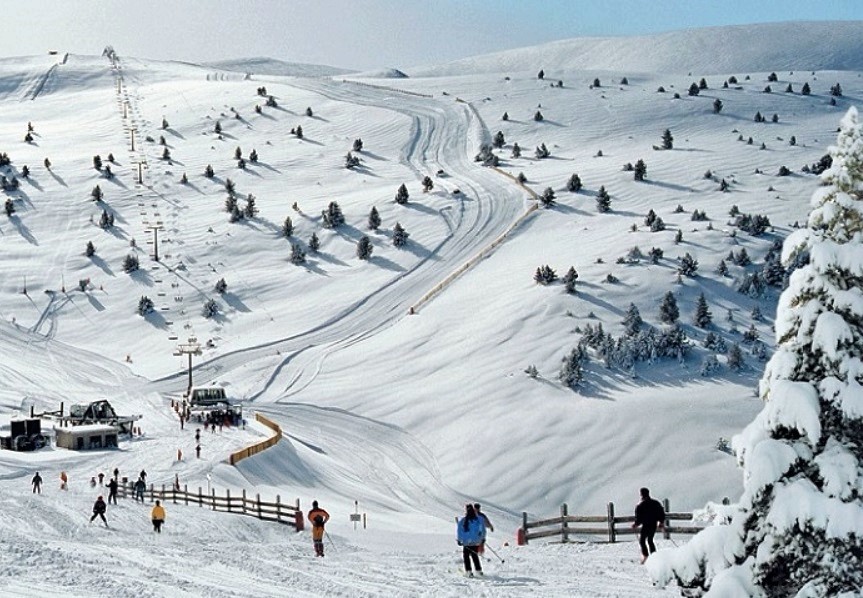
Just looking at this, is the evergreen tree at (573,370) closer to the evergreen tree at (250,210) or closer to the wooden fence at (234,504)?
the wooden fence at (234,504)

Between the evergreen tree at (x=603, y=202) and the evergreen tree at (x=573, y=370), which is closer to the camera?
the evergreen tree at (x=573, y=370)

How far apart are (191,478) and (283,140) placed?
68.2 meters

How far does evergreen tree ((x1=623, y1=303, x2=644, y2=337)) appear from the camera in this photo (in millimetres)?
53281

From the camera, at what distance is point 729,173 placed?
81.7 metres

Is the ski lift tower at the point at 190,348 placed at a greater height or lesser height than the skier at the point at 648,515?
lesser

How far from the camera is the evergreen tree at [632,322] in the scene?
175ft

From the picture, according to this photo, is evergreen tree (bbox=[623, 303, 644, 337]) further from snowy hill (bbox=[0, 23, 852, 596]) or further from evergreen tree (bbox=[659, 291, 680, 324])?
evergreen tree (bbox=[659, 291, 680, 324])

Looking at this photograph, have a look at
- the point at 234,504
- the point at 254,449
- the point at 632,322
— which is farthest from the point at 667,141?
the point at 234,504

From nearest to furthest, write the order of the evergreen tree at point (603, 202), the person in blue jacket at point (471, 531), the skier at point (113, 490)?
the person in blue jacket at point (471, 531) → the skier at point (113, 490) → the evergreen tree at point (603, 202)

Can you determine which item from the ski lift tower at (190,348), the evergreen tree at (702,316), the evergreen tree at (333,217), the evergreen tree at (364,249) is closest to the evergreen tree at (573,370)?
the evergreen tree at (702,316)

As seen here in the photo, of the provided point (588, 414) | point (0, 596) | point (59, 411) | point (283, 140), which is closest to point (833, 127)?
point (283, 140)

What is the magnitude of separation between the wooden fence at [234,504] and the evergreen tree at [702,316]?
2826 centimetres

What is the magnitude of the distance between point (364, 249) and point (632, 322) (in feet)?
83.5

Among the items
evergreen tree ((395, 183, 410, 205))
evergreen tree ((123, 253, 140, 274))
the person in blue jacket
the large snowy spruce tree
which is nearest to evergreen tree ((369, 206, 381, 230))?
evergreen tree ((395, 183, 410, 205))
